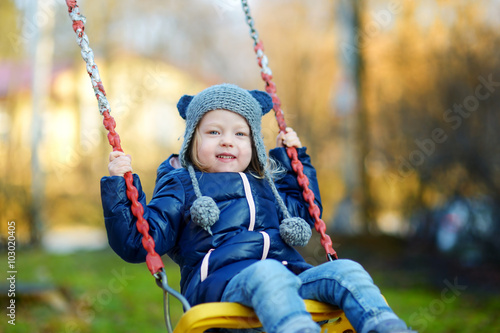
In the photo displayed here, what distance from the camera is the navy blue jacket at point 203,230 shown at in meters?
2.23

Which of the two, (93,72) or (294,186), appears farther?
(294,186)

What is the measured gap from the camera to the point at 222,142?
2.50 m

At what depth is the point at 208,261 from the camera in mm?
2277

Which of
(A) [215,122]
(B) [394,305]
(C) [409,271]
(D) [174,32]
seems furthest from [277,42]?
(A) [215,122]

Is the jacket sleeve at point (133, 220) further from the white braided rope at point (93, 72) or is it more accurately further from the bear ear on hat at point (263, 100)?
the bear ear on hat at point (263, 100)

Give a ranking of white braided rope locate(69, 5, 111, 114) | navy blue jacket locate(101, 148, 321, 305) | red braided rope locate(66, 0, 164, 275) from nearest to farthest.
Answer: red braided rope locate(66, 0, 164, 275), navy blue jacket locate(101, 148, 321, 305), white braided rope locate(69, 5, 111, 114)

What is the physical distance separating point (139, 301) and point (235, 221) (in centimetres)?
464

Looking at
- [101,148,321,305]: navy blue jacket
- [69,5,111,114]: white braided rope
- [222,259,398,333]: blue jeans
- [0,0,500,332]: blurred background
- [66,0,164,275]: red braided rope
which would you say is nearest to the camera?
[222,259,398,333]: blue jeans

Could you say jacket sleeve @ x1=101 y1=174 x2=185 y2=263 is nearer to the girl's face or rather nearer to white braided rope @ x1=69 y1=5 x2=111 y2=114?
the girl's face

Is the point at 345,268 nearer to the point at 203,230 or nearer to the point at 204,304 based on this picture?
the point at 204,304

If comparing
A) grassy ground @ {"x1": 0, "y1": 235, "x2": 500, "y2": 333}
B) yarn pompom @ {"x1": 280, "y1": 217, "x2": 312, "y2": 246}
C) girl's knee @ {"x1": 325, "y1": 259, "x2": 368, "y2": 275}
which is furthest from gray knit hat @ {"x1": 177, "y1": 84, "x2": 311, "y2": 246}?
grassy ground @ {"x1": 0, "y1": 235, "x2": 500, "y2": 333}

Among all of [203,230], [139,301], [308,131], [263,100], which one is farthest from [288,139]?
[308,131]

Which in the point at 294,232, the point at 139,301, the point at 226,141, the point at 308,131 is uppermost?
the point at 308,131

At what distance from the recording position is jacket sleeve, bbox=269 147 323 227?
2.74 meters
